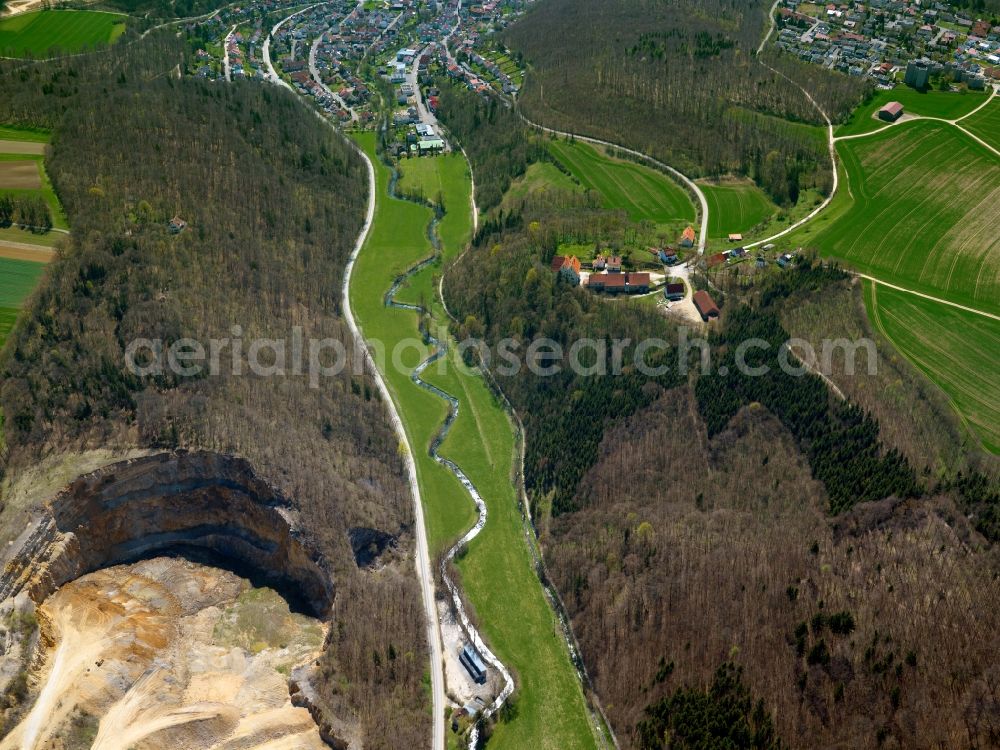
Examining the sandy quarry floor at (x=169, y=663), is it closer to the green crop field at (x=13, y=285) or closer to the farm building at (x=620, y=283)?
the green crop field at (x=13, y=285)

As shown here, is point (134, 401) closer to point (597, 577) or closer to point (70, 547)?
point (70, 547)

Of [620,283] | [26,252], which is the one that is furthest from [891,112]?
[26,252]

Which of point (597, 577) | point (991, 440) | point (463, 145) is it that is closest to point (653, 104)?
point (463, 145)

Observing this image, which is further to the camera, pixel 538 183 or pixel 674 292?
pixel 538 183

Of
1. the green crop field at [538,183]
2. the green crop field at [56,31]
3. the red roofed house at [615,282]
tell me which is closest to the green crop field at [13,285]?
the red roofed house at [615,282]

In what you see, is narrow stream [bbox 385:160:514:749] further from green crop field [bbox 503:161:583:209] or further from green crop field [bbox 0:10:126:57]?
green crop field [bbox 0:10:126:57]

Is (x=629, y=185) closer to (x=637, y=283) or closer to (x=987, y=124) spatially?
(x=637, y=283)
